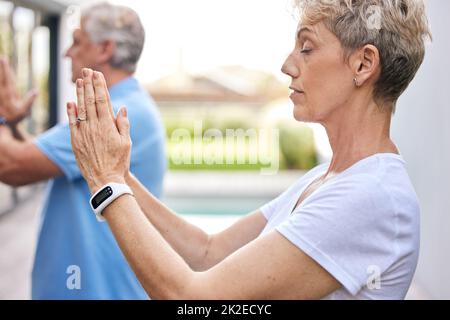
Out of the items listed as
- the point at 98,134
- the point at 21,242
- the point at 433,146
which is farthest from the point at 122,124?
the point at 21,242

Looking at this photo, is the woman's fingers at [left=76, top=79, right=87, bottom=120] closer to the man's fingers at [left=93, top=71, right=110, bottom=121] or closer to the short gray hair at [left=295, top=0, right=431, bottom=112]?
the man's fingers at [left=93, top=71, right=110, bottom=121]

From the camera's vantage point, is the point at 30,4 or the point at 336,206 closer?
the point at 336,206

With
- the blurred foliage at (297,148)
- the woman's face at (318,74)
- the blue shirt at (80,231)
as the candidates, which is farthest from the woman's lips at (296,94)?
the blurred foliage at (297,148)

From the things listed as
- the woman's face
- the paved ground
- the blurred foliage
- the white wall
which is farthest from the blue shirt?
Result: the blurred foliage

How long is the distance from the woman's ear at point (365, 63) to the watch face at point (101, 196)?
13.9 inches

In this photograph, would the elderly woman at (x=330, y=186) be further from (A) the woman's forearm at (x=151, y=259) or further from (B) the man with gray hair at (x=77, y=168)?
(B) the man with gray hair at (x=77, y=168)

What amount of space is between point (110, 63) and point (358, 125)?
2.46ft

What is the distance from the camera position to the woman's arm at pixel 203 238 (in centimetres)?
107

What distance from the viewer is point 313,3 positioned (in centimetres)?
86

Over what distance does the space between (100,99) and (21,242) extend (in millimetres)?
4404

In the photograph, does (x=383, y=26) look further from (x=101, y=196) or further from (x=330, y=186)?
(x=101, y=196)

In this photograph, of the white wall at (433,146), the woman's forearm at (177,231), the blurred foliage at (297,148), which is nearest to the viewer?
the woman's forearm at (177,231)

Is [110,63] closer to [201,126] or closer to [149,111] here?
[149,111]
